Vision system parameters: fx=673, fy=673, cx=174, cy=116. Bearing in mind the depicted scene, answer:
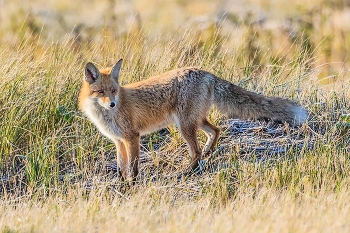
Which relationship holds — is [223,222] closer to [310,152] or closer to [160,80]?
[310,152]

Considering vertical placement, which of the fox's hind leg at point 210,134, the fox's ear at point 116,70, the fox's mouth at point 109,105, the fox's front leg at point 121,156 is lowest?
the fox's front leg at point 121,156

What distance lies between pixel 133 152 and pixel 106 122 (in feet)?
1.42

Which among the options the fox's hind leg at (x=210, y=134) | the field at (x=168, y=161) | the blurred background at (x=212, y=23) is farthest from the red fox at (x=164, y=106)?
the blurred background at (x=212, y=23)

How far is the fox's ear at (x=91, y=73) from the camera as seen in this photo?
7027 mm

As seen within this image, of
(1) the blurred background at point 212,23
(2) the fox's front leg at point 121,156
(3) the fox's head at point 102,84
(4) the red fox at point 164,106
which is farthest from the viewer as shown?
(1) the blurred background at point 212,23

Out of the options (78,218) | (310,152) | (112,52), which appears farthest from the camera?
(112,52)

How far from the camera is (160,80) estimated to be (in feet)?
24.3

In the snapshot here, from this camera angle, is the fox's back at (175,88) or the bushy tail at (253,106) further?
the fox's back at (175,88)

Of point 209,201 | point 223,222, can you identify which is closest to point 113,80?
point 209,201

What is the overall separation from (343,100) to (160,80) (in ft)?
8.07

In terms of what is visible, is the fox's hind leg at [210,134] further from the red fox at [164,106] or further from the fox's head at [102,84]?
the fox's head at [102,84]

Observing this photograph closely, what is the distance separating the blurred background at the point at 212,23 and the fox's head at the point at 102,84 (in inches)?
88.5

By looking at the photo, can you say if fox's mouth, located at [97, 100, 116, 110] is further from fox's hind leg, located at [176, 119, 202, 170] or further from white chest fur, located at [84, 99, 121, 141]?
fox's hind leg, located at [176, 119, 202, 170]

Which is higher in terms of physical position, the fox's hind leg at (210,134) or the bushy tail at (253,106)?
the bushy tail at (253,106)
